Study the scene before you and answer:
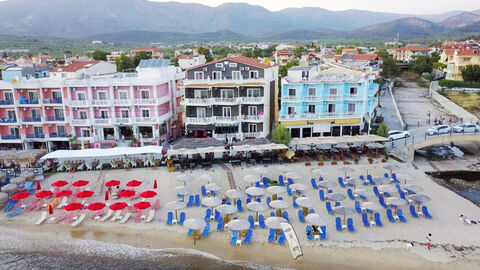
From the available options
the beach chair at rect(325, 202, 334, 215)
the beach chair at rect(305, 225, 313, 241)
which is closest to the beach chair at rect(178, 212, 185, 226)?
the beach chair at rect(305, 225, 313, 241)

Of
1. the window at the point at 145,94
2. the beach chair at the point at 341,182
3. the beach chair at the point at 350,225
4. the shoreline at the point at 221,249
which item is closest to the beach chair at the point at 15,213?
the shoreline at the point at 221,249

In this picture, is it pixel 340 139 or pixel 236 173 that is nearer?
pixel 236 173

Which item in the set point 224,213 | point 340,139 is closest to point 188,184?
point 224,213

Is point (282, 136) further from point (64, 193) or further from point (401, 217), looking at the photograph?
point (64, 193)

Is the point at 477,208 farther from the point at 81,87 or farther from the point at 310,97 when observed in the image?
the point at 81,87

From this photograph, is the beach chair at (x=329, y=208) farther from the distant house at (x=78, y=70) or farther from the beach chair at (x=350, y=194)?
the distant house at (x=78, y=70)

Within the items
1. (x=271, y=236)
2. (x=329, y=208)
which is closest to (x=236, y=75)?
(x=329, y=208)
